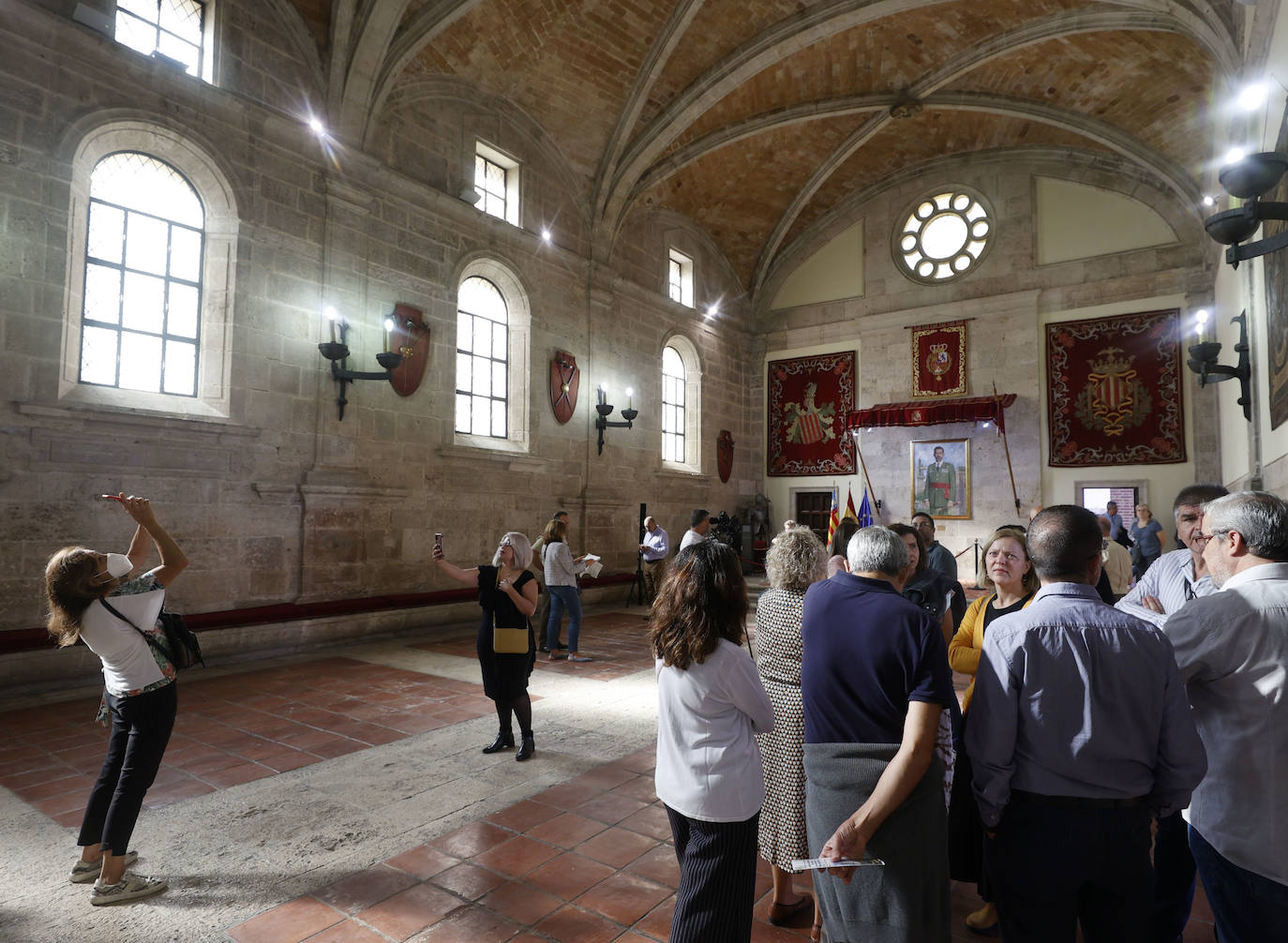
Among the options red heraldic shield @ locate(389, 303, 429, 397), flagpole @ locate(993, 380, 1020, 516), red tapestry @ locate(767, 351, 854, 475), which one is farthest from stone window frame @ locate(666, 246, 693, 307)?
red heraldic shield @ locate(389, 303, 429, 397)

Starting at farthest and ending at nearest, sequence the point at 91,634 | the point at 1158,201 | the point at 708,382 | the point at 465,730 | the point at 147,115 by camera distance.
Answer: the point at 708,382 → the point at 1158,201 → the point at 147,115 → the point at 465,730 → the point at 91,634

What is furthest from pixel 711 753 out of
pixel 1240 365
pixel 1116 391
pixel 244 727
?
pixel 1116 391

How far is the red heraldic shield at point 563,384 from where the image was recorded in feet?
35.1

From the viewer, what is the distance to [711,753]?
2010 mm

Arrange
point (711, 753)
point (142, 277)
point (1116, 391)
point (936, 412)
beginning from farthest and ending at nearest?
point (936, 412) < point (1116, 391) < point (142, 277) < point (711, 753)

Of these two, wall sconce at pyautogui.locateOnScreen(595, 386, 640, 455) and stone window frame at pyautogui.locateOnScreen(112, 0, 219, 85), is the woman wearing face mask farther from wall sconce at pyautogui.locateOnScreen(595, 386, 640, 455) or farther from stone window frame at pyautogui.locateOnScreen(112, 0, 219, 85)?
wall sconce at pyautogui.locateOnScreen(595, 386, 640, 455)

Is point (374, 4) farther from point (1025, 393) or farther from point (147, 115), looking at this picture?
point (1025, 393)

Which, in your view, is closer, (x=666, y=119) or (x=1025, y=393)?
(x=666, y=119)

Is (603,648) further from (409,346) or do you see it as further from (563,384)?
(563,384)

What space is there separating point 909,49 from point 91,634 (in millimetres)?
12398

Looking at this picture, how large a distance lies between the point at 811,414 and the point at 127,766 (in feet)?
44.9

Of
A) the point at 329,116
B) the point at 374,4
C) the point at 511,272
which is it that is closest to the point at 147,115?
the point at 329,116

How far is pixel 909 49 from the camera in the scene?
1094cm

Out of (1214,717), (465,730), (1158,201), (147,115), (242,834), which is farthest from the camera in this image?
(1158,201)
